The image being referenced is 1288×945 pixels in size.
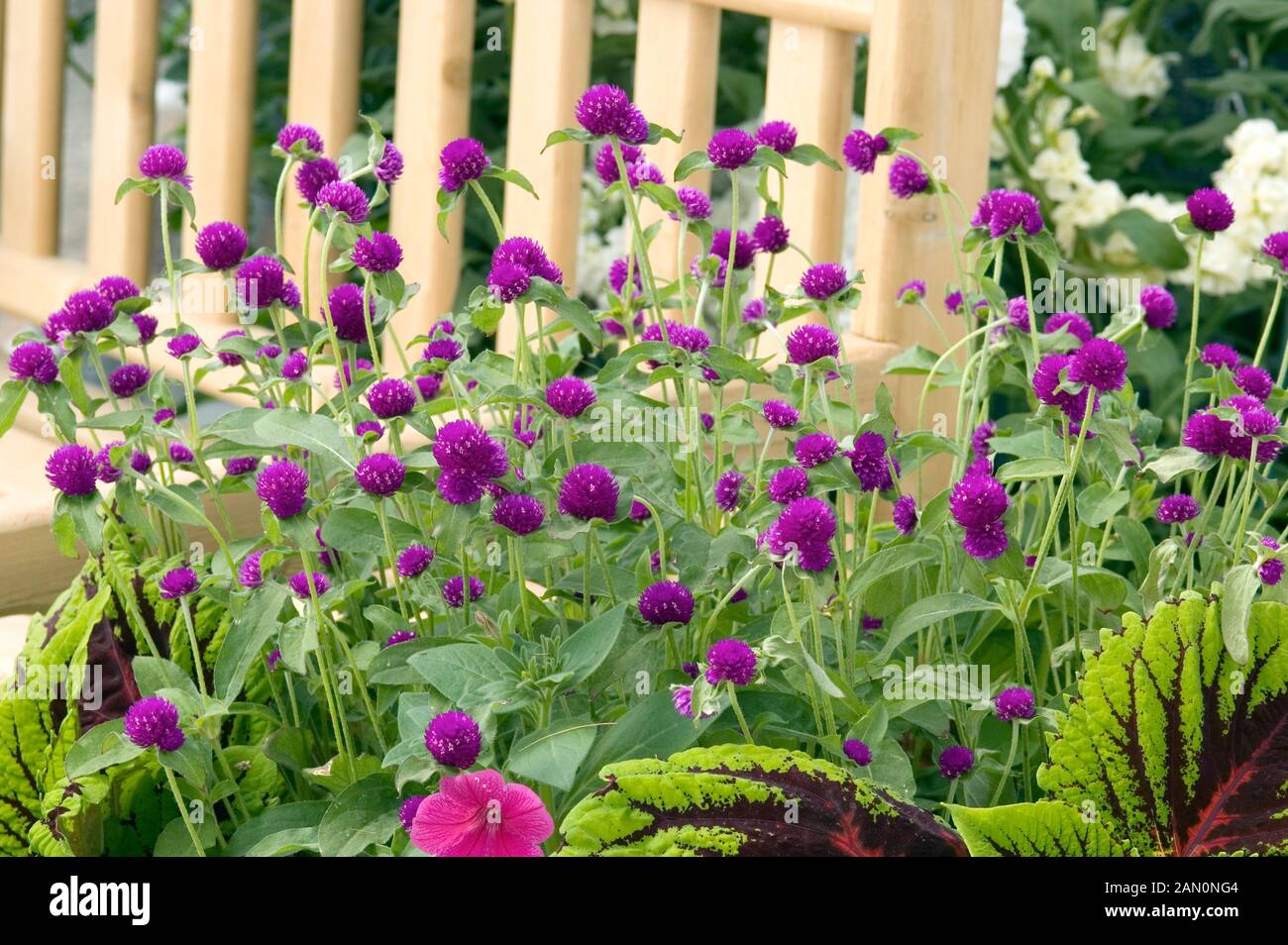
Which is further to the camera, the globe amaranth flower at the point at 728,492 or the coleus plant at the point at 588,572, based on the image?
the globe amaranth flower at the point at 728,492

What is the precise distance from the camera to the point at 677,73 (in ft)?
4.39

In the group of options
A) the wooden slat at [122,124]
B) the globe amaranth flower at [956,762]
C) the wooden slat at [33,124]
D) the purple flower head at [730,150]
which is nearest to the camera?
the globe amaranth flower at [956,762]

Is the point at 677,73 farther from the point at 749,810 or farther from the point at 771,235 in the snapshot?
the point at 749,810

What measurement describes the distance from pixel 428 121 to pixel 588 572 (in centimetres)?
94

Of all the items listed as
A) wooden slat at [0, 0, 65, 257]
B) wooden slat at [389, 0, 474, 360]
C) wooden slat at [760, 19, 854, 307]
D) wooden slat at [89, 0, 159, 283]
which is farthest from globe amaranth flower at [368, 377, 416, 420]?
wooden slat at [0, 0, 65, 257]

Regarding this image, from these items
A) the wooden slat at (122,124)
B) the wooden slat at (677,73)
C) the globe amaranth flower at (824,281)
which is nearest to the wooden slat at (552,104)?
the wooden slat at (677,73)

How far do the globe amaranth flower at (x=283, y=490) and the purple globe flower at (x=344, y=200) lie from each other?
14 centimetres

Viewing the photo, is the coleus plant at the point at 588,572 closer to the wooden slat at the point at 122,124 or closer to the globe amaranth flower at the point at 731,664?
the globe amaranth flower at the point at 731,664

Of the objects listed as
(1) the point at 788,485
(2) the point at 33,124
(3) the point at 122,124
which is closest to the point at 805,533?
(1) the point at 788,485

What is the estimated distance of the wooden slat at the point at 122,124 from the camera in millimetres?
1739

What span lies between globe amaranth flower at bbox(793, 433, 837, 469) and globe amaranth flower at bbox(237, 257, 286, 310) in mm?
266

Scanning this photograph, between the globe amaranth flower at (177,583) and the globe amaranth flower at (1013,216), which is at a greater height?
the globe amaranth flower at (1013,216)

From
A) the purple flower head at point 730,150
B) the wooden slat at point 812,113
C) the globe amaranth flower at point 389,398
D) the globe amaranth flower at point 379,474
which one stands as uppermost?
the wooden slat at point 812,113
